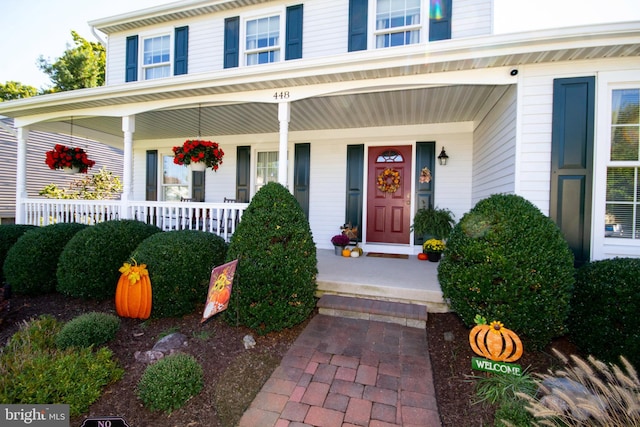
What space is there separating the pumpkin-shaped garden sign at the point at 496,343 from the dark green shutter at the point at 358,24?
4.71m

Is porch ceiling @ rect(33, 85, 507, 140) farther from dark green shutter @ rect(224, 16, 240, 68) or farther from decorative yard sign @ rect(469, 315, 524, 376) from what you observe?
decorative yard sign @ rect(469, 315, 524, 376)

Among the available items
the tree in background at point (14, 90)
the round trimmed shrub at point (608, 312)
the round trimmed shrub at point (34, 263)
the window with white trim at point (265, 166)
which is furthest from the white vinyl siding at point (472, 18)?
the tree in background at point (14, 90)

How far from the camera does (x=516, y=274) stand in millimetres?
2525

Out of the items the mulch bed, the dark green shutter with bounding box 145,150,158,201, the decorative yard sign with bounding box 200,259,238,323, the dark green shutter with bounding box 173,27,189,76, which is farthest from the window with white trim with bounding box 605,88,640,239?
the dark green shutter with bounding box 145,150,158,201

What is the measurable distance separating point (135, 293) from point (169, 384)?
5.23 ft

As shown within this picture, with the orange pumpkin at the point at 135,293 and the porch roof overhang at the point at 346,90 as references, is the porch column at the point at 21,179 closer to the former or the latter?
the porch roof overhang at the point at 346,90

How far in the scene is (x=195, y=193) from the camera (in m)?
7.44

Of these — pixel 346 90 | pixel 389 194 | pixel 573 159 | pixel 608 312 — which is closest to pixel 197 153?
pixel 346 90

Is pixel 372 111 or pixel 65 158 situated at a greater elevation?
pixel 372 111

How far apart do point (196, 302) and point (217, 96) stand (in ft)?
10.2

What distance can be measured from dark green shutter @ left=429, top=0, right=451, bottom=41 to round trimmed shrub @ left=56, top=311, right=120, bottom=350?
5893mm

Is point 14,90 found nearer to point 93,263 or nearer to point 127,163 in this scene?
point 127,163

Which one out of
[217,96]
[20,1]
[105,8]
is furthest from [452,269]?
[20,1]

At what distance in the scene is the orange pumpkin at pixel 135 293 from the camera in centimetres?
329
